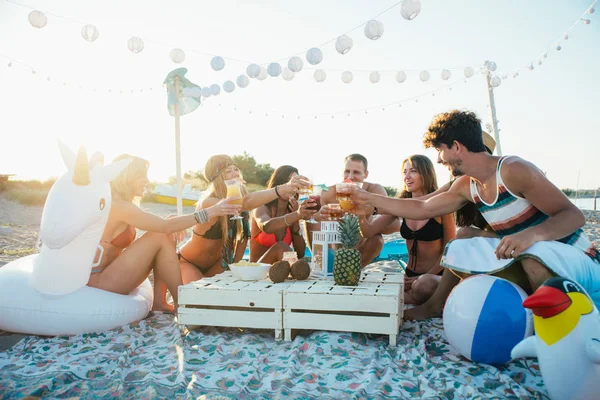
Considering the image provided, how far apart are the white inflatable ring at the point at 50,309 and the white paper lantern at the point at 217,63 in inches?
184

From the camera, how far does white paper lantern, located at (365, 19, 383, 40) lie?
19.0 feet

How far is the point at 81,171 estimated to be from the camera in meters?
2.97

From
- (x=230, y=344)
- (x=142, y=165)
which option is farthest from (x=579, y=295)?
(x=142, y=165)

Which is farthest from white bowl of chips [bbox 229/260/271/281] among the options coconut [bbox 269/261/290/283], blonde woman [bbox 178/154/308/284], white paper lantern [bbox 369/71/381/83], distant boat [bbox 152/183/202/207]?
distant boat [bbox 152/183/202/207]

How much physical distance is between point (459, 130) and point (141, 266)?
2580 millimetres

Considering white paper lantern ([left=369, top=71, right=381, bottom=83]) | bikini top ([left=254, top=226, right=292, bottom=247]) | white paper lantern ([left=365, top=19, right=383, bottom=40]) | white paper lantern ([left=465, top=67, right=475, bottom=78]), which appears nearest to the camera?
bikini top ([left=254, top=226, right=292, bottom=247])

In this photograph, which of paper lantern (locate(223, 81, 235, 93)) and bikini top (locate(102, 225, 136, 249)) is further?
paper lantern (locate(223, 81, 235, 93))

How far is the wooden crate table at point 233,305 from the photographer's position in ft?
9.87

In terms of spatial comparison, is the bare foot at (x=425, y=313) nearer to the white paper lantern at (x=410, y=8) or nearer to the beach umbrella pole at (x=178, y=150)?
the white paper lantern at (x=410, y=8)

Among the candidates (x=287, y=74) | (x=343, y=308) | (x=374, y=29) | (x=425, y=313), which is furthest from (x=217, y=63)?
(x=343, y=308)

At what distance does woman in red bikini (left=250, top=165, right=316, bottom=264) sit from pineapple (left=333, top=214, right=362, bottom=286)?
58.6 inches

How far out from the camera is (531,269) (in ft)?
8.08

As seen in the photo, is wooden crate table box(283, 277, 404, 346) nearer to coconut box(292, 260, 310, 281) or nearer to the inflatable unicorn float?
coconut box(292, 260, 310, 281)

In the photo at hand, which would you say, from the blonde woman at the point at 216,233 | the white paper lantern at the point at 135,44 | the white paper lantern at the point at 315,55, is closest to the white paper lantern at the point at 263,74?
the white paper lantern at the point at 315,55
